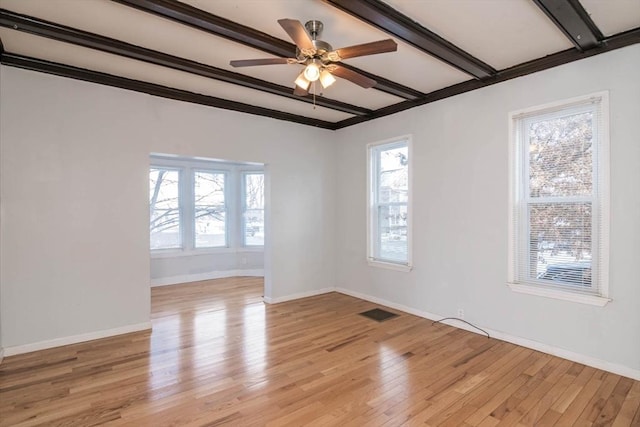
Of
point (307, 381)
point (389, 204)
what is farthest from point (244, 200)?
point (307, 381)

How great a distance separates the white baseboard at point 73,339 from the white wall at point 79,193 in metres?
0.03

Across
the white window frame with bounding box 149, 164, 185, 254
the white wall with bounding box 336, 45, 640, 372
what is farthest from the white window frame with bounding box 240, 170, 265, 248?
the white wall with bounding box 336, 45, 640, 372

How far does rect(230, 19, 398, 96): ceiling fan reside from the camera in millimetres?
2166

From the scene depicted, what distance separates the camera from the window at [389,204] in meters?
4.48

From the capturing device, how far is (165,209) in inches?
245

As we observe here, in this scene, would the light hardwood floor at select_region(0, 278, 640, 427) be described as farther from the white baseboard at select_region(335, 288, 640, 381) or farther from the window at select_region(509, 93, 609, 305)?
the window at select_region(509, 93, 609, 305)

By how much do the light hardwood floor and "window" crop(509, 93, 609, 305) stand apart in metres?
0.75

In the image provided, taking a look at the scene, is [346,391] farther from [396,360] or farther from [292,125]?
[292,125]

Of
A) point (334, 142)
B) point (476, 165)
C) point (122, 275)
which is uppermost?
point (334, 142)

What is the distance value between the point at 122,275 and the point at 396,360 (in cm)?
309

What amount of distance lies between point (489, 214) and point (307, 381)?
2530 mm

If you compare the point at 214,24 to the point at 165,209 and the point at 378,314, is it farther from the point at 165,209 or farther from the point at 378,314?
the point at 165,209

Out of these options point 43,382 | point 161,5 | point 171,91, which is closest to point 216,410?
point 43,382

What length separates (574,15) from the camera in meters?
2.34
